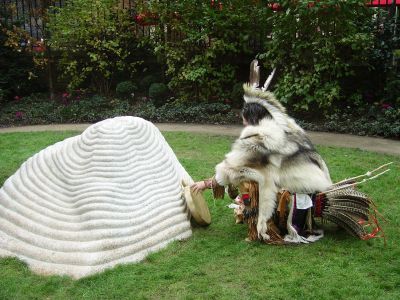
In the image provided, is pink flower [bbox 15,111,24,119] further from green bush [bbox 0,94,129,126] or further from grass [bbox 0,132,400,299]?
grass [bbox 0,132,400,299]

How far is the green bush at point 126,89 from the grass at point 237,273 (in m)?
6.63

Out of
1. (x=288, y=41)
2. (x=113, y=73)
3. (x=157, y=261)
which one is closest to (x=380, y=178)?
(x=157, y=261)

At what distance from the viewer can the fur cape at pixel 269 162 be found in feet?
13.4

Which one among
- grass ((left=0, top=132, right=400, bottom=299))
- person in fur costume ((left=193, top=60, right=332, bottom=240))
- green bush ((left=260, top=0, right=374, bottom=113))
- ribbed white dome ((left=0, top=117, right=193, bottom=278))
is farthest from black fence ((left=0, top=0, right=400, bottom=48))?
grass ((left=0, top=132, right=400, bottom=299))

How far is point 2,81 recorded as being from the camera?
11.0 m

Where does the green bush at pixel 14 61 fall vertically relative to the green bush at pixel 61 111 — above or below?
above

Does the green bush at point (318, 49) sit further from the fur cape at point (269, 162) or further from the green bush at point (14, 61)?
the green bush at point (14, 61)

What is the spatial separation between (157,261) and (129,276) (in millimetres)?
308

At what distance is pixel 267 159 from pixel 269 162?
1.2 inches

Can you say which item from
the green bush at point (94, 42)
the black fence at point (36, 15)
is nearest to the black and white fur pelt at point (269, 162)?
the black fence at point (36, 15)

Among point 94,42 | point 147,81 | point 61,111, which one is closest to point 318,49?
point 147,81

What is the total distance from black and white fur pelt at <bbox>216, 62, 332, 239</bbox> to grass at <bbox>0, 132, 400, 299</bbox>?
1.20 feet

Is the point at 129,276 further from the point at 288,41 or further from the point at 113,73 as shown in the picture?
the point at 113,73

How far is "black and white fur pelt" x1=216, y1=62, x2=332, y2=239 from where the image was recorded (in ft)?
13.4
